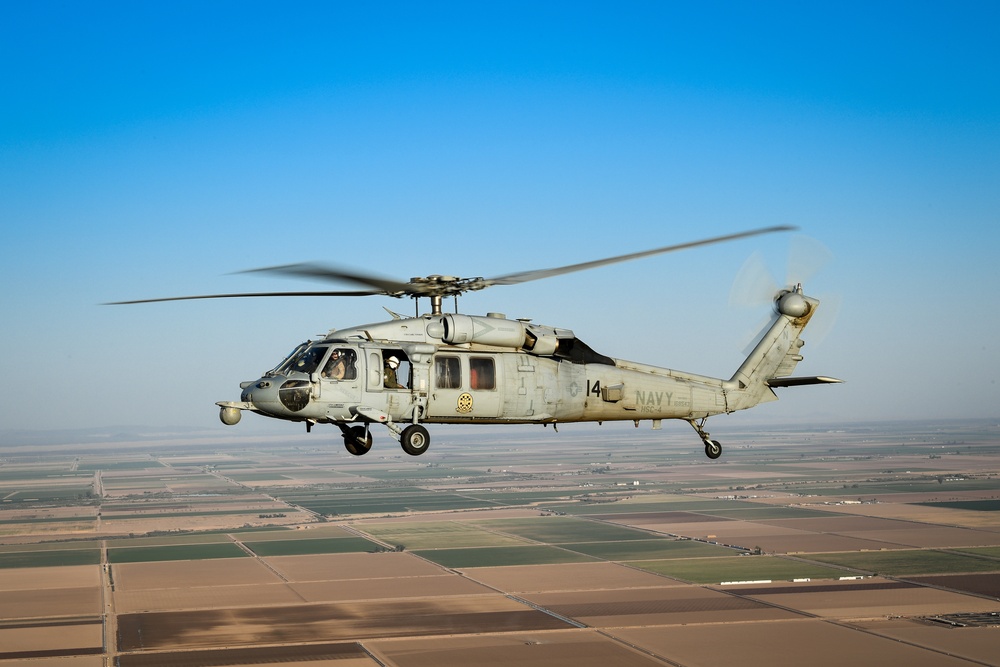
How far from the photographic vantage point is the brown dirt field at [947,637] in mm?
67625

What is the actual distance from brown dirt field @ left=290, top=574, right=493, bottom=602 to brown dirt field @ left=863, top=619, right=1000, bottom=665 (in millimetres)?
32115

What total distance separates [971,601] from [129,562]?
272ft

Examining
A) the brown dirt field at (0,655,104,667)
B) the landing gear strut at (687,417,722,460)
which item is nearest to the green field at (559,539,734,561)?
the brown dirt field at (0,655,104,667)

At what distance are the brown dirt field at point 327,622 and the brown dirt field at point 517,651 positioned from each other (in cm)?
268

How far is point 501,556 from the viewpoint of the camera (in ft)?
392

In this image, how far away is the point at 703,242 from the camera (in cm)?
2428

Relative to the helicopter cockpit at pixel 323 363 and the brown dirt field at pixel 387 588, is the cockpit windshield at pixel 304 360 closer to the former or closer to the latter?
the helicopter cockpit at pixel 323 363

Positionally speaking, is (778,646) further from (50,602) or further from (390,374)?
(50,602)

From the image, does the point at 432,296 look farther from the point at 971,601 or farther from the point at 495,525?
the point at 495,525

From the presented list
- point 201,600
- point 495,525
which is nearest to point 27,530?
Answer: point 495,525

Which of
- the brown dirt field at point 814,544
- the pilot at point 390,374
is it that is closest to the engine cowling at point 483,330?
the pilot at point 390,374

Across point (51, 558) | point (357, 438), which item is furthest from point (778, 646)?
point (51, 558)

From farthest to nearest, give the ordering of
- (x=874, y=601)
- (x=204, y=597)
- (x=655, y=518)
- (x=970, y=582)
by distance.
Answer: (x=655, y=518) < (x=970, y=582) < (x=204, y=597) < (x=874, y=601)

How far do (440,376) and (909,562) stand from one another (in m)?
90.2
